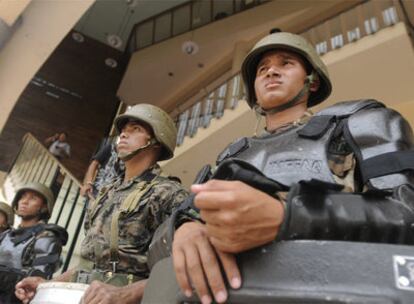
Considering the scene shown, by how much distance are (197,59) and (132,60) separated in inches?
70.9

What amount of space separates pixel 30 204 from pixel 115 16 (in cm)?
813

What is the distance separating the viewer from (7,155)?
775 centimetres

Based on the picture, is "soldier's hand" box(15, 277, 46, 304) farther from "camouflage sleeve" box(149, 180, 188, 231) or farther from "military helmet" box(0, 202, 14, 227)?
"military helmet" box(0, 202, 14, 227)

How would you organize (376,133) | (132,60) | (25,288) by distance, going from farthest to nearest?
(132,60), (25,288), (376,133)

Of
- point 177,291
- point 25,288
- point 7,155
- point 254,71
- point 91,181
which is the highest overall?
point 7,155

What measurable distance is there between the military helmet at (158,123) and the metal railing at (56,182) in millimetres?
1957

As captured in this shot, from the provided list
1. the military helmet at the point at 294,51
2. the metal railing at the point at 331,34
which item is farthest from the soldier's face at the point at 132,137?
the metal railing at the point at 331,34

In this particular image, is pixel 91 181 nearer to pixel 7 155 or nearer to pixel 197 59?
pixel 7 155

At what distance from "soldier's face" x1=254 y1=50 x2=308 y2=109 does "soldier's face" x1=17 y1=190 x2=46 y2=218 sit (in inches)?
101

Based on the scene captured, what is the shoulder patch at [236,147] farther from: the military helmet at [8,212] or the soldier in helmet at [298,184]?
the military helmet at [8,212]

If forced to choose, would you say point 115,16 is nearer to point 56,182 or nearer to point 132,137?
point 56,182

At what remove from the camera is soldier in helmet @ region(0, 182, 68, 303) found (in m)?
2.69

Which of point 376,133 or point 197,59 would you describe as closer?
point 376,133

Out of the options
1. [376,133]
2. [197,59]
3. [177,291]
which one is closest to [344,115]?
[376,133]
